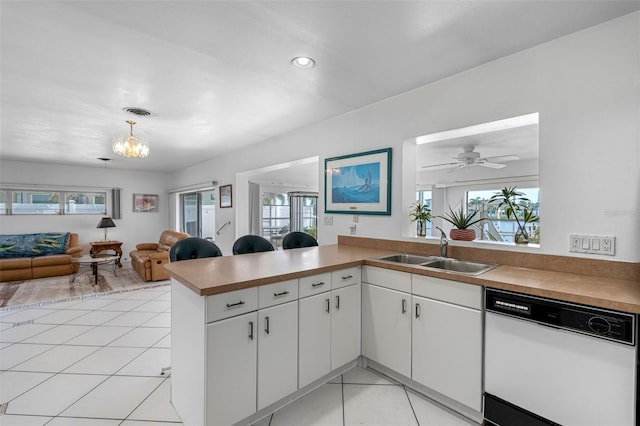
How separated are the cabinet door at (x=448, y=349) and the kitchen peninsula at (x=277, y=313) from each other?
0.10 meters

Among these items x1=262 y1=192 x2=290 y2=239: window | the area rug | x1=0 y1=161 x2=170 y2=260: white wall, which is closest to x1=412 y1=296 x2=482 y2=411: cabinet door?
x1=262 y1=192 x2=290 y2=239: window

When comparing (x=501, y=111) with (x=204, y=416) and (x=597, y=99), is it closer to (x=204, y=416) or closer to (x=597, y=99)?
(x=597, y=99)

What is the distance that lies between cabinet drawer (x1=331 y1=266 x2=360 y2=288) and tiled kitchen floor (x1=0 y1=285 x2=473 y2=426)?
0.72 m

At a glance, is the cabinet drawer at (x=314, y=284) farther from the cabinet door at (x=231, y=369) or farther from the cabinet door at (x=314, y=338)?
the cabinet door at (x=231, y=369)

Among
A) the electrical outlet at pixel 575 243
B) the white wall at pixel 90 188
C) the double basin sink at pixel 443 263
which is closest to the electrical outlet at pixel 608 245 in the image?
the electrical outlet at pixel 575 243

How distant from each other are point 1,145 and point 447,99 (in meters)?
6.74

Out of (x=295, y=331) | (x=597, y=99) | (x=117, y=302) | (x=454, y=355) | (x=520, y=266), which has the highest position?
(x=597, y=99)

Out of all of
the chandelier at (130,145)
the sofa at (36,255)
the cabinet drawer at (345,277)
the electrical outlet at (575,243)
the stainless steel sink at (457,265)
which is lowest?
the sofa at (36,255)

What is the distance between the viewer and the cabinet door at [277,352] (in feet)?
5.43

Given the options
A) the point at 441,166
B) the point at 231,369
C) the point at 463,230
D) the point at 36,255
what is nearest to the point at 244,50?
the point at 231,369

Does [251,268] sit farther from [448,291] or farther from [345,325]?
[448,291]

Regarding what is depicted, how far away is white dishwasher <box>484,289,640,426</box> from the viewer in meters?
1.25

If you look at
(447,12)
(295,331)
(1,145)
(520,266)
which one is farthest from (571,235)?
(1,145)

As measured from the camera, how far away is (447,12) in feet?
5.22
